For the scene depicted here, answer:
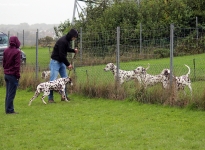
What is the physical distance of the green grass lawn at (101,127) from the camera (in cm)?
764

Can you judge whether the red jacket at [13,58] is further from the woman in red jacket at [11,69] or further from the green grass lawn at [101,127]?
the green grass lawn at [101,127]

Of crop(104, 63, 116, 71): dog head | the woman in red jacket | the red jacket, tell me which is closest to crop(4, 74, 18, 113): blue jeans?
the woman in red jacket

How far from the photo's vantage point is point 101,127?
29.5 ft

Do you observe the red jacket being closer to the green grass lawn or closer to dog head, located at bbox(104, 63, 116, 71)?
the green grass lawn

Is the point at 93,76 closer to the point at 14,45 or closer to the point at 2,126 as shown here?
the point at 14,45

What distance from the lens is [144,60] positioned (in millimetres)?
18203

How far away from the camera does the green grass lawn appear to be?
764cm

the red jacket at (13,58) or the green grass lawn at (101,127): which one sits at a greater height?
the red jacket at (13,58)

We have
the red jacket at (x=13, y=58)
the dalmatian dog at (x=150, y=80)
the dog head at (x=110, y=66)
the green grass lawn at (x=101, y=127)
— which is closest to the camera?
the green grass lawn at (x=101, y=127)

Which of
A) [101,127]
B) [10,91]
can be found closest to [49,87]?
[10,91]

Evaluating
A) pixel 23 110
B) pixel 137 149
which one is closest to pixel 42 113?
pixel 23 110

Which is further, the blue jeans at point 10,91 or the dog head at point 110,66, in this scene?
the dog head at point 110,66

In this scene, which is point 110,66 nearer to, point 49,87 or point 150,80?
point 150,80

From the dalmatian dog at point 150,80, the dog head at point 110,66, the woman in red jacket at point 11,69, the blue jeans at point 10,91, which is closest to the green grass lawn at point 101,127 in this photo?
the blue jeans at point 10,91
